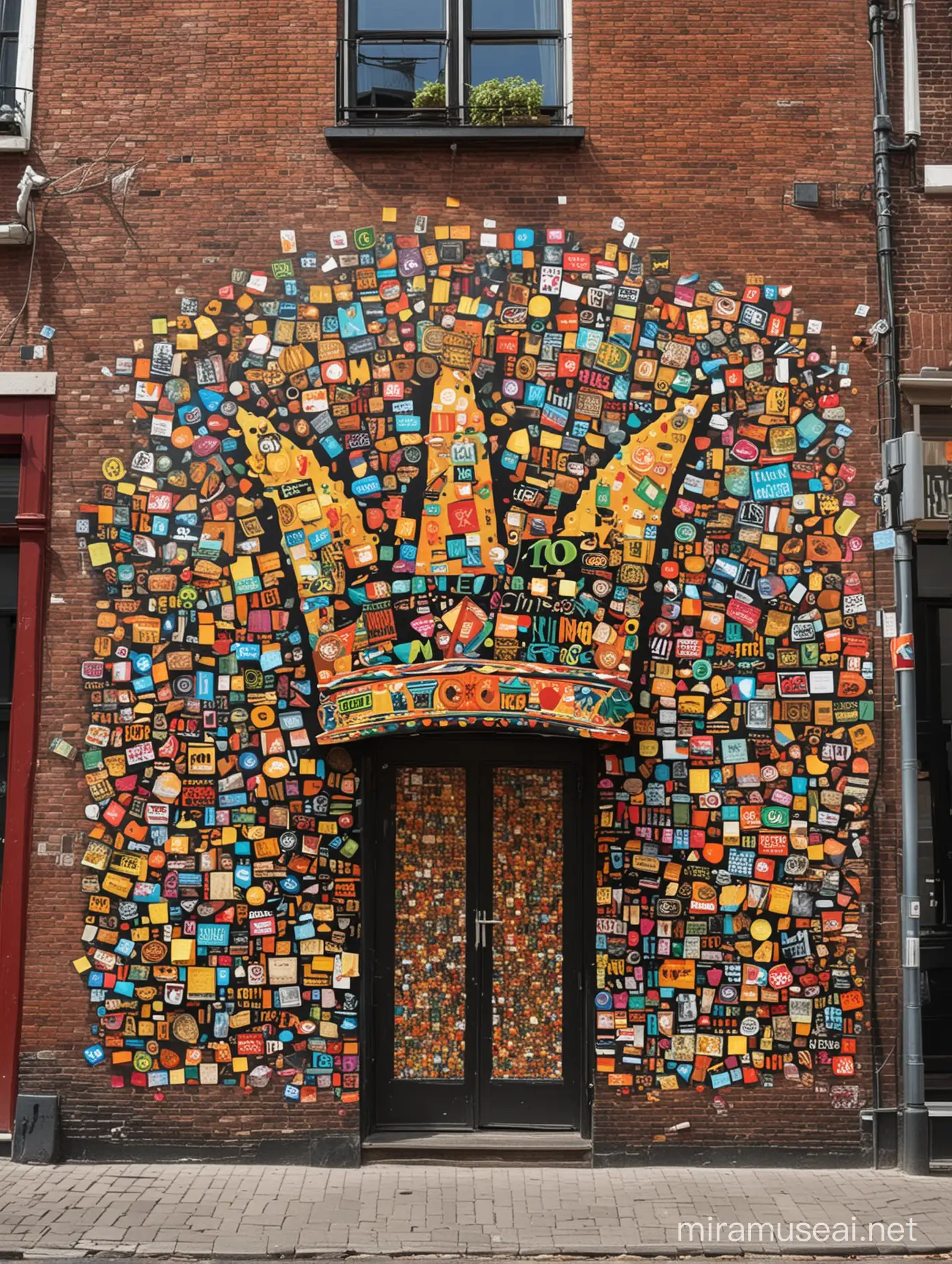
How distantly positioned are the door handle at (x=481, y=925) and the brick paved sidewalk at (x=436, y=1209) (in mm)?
1460

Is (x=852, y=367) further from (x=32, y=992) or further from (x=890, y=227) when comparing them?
(x=32, y=992)

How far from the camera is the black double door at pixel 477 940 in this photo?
7.75 m

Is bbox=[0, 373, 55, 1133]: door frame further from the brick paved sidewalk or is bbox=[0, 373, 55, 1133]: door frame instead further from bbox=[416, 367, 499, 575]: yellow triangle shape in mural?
bbox=[416, 367, 499, 575]: yellow triangle shape in mural

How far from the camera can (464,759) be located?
7.98 metres

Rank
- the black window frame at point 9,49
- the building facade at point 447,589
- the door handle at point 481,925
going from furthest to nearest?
1. the black window frame at point 9,49
2. the door handle at point 481,925
3. the building facade at point 447,589

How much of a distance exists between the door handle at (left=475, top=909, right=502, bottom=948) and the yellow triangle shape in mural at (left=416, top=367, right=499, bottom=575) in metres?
2.42

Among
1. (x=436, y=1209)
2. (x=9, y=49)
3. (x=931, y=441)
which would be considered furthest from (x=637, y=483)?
(x=9, y=49)

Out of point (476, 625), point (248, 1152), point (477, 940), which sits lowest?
point (248, 1152)

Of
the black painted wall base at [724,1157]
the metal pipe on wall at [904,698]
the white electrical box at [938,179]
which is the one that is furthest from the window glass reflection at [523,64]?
the black painted wall base at [724,1157]

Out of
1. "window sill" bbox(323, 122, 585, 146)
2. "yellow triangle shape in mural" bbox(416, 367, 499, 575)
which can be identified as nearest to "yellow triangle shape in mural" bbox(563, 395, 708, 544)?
"yellow triangle shape in mural" bbox(416, 367, 499, 575)

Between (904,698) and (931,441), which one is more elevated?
(931,441)

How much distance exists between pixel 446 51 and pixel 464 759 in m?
5.35

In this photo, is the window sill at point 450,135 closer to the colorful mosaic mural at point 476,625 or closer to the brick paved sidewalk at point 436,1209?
the colorful mosaic mural at point 476,625

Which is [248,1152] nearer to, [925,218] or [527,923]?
[527,923]
